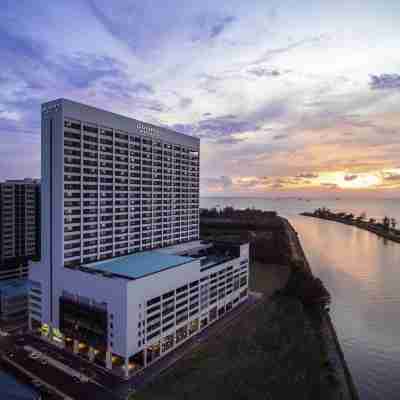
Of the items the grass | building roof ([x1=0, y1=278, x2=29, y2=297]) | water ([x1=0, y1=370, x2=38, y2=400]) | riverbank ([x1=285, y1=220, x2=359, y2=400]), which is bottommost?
riverbank ([x1=285, y1=220, x2=359, y2=400])

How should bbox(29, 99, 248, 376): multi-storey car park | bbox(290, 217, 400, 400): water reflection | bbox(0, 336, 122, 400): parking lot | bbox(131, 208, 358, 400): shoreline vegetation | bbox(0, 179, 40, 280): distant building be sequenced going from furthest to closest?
1. bbox(0, 179, 40, 280): distant building
2. bbox(290, 217, 400, 400): water reflection
3. bbox(29, 99, 248, 376): multi-storey car park
4. bbox(131, 208, 358, 400): shoreline vegetation
5. bbox(0, 336, 122, 400): parking lot

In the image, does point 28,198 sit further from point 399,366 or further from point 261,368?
point 399,366

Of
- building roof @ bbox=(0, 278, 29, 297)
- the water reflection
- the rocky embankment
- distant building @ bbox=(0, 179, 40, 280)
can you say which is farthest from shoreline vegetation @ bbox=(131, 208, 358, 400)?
distant building @ bbox=(0, 179, 40, 280)

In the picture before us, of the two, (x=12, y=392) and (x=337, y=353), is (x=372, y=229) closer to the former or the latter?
(x=337, y=353)

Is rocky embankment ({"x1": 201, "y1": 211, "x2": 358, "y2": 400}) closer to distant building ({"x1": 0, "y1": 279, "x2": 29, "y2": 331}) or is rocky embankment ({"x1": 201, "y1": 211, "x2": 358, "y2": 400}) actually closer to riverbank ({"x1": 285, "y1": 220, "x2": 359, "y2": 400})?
riverbank ({"x1": 285, "y1": 220, "x2": 359, "y2": 400})

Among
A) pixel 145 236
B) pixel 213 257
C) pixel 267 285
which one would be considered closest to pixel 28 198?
pixel 145 236

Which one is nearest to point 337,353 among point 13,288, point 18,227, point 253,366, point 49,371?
point 253,366

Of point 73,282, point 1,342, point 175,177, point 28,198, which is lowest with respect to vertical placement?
point 1,342

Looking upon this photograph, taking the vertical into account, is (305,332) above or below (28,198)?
below
